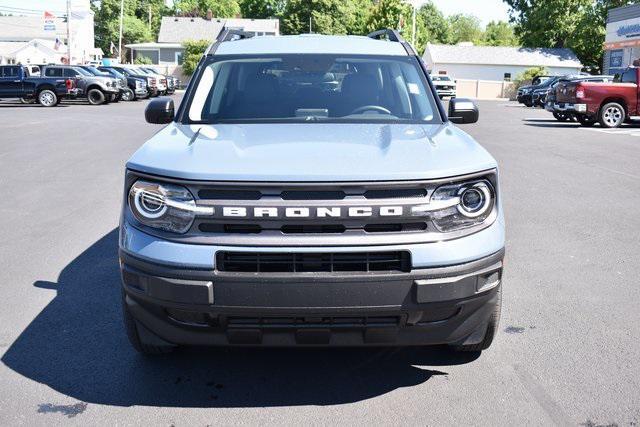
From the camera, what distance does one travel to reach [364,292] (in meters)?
3.27

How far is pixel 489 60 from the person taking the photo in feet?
263

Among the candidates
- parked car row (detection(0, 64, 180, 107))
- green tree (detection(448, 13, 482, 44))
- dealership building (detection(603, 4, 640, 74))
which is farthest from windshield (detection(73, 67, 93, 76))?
green tree (detection(448, 13, 482, 44))

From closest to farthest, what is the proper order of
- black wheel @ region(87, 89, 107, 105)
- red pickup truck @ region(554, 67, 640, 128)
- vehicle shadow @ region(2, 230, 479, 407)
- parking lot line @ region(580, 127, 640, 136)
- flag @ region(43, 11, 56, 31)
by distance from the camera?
1. vehicle shadow @ region(2, 230, 479, 407)
2. parking lot line @ region(580, 127, 640, 136)
3. red pickup truck @ region(554, 67, 640, 128)
4. black wheel @ region(87, 89, 107, 105)
5. flag @ region(43, 11, 56, 31)

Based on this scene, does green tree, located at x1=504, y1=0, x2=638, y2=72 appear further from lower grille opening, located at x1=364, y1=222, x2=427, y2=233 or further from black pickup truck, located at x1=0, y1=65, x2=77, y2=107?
lower grille opening, located at x1=364, y1=222, x2=427, y2=233

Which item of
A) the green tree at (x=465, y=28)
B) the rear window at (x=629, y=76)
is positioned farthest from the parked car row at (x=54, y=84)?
the green tree at (x=465, y=28)

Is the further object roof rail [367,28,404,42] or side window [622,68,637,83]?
side window [622,68,637,83]

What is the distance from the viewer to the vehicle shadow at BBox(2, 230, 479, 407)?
376 centimetres

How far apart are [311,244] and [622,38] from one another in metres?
53.0

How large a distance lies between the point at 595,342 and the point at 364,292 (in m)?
1.98

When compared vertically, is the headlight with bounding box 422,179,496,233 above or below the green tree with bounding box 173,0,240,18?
below

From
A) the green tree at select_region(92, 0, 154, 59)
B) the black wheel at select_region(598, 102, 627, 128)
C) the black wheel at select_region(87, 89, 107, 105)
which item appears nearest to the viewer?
the black wheel at select_region(598, 102, 627, 128)

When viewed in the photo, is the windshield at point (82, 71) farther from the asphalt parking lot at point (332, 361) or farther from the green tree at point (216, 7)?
the green tree at point (216, 7)

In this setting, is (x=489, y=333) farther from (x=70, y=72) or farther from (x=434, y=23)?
(x=434, y=23)

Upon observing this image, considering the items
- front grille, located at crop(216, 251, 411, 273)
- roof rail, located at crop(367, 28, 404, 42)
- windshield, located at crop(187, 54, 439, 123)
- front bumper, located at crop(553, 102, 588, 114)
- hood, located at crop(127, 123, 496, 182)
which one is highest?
roof rail, located at crop(367, 28, 404, 42)
